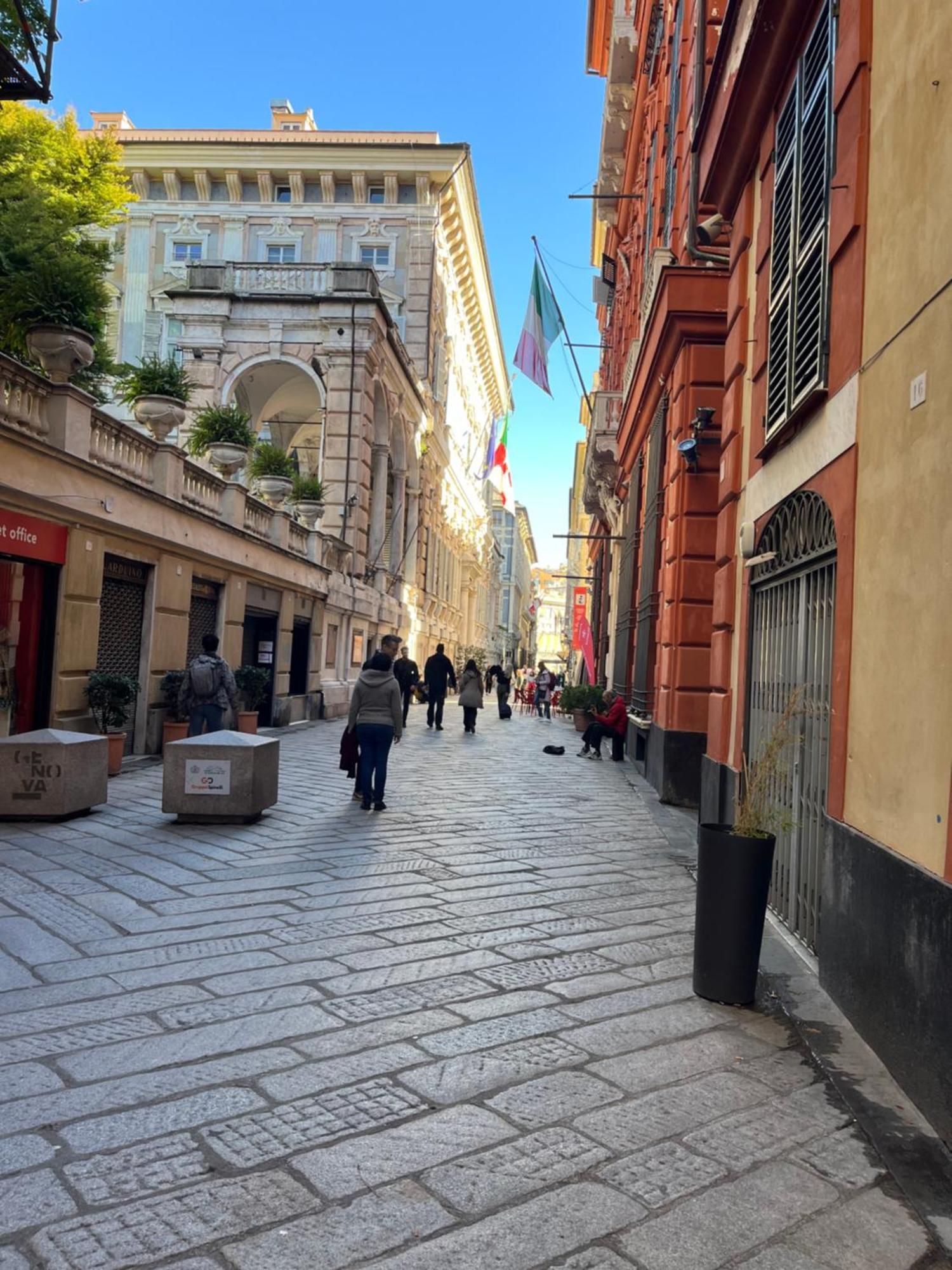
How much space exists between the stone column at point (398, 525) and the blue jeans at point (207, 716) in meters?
21.2

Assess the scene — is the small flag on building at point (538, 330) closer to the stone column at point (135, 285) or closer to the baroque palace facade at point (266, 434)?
the baroque palace facade at point (266, 434)

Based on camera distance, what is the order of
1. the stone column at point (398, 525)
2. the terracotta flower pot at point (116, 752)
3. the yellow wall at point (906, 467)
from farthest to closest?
the stone column at point (398, 525)
the terracotta flower pot at point (116, 752)
the yellow wall at point (906, 467)

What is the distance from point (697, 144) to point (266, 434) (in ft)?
89.2

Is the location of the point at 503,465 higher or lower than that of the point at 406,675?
higher

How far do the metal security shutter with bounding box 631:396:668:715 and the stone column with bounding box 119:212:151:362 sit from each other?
85.1 feet

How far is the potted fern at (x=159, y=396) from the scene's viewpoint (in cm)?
1423

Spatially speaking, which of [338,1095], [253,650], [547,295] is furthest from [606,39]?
[338,1095]

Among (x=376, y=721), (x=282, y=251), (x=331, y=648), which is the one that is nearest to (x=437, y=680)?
(x=331, y=648)

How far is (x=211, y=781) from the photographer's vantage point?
879 cm

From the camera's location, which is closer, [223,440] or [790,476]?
[790,476]

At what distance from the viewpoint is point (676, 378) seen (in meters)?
12.6

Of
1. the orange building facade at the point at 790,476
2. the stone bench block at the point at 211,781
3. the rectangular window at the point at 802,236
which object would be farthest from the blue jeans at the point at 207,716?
the rectangular window at the point at 802,236

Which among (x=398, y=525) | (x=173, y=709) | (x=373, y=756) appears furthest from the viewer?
(x=398, y=525)

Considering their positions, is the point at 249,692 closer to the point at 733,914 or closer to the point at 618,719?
the point at 618,719
